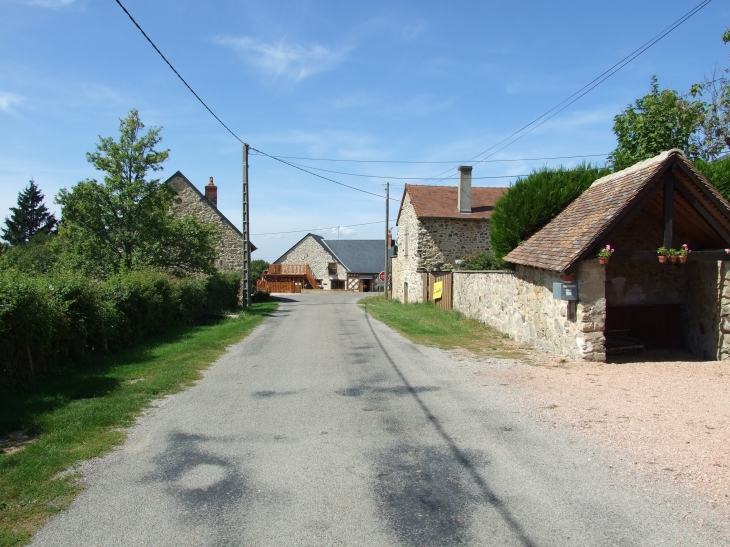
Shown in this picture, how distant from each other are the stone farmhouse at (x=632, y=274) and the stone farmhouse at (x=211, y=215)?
23290 millimetres

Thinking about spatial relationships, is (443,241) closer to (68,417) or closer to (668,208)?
(668,208)

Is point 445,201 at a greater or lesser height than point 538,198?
greater

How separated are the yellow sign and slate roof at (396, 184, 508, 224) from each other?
5.09 meters

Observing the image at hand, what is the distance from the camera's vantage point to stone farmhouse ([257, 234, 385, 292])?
208 feet

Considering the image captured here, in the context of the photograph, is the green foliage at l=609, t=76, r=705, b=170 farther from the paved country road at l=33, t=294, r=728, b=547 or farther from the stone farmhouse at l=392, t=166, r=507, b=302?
the paved country road at l=33, t=294, r=728, b=547

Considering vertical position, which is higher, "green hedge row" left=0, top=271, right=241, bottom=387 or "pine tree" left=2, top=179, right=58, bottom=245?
"pine tree" left=2, top=179, right=58, bottom=245

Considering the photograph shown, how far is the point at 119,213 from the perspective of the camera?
22344mm

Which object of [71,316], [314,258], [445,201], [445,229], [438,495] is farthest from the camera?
[314,258]

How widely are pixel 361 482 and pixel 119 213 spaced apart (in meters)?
20.5

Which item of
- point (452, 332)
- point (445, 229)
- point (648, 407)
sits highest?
point (445, 229)

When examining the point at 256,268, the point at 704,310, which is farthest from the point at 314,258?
the point at 704,310

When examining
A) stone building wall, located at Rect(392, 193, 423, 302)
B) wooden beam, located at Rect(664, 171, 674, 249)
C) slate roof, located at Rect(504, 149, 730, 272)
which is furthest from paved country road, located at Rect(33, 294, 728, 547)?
stone building wall, located at Rect(392, 193, 423, 302)

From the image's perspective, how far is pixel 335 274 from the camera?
210 ft

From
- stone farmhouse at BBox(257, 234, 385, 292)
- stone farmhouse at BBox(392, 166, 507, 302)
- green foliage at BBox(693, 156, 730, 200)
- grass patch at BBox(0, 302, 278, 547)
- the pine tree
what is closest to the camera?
grass patch at BBox(0, 302, 278, 547)
